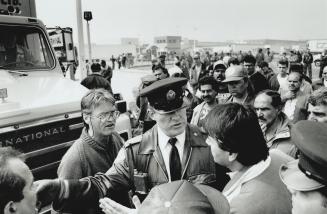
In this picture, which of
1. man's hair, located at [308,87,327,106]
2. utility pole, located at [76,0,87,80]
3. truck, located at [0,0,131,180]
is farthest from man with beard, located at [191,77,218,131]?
utility pole, located at [76,0,87,80]

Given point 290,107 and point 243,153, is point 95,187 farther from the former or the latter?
point 290,107

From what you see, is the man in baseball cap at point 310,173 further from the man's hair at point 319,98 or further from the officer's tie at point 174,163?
the man's hair at point 319,98

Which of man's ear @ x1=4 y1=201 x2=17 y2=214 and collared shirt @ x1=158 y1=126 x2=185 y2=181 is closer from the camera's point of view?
man's ear @ x1=4 y1=201 x2=17 y2=214

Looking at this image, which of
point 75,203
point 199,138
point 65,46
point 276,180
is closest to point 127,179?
point 75,203

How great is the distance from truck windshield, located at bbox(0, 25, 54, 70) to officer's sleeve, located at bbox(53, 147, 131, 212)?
11.0ft

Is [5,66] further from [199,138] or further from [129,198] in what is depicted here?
[199,138]

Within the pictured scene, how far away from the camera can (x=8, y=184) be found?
1544 millimetres

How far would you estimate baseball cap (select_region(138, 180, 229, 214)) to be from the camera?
106cm

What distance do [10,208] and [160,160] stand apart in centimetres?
111

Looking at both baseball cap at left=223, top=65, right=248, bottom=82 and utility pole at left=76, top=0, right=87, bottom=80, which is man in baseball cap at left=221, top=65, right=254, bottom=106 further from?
utility pole at left=76, top=0, right=87, bottom=80

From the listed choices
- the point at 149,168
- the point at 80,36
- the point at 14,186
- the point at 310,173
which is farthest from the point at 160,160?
the point at 80,36

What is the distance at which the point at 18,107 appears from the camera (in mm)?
3852

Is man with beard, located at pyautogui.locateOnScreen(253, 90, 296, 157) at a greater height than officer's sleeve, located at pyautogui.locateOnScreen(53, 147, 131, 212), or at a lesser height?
greater

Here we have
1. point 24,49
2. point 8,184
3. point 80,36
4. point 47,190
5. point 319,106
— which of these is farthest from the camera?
point 80,36
